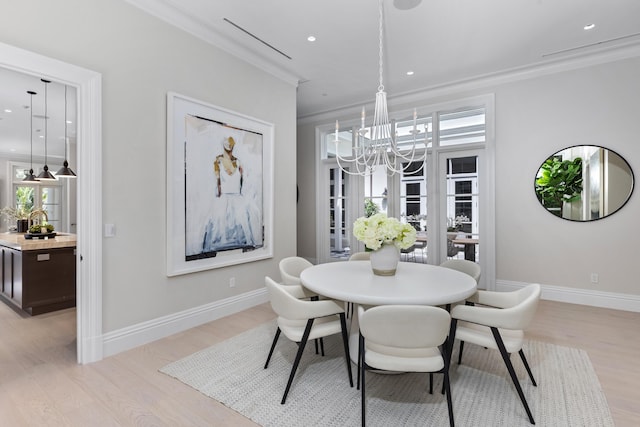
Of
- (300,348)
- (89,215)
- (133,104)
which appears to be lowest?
(300,348)

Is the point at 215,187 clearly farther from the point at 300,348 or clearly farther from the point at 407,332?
the point at 407,332

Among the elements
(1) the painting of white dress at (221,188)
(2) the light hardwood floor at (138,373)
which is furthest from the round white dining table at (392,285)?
(1) the painting of white dress at (221,188)

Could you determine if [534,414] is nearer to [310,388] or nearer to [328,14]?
[310,388]

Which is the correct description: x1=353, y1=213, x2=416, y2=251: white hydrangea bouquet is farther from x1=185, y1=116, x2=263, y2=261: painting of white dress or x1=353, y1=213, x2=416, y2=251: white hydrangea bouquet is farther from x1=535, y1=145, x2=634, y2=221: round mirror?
x1=535, y1=145, x2=634, y2=221: round mirror

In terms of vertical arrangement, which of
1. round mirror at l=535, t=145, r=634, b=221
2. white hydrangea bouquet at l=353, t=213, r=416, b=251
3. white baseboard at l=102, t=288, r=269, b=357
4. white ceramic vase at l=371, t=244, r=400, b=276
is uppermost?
round mirror at l=535, t=145, r=634, b=221

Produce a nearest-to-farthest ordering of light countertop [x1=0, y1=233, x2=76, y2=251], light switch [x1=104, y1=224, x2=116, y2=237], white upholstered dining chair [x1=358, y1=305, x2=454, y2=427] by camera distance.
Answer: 1. white upholstered dining chair [x1=358, y1=305, x2=454, y2=427]
2. light switch [x1=104, y1=224, x2=116, y2=237]
3. light countertop [x1=0, y1=233, x2=76, y2=251]

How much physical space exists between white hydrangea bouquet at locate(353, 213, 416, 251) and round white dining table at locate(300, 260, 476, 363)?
0.86 feet

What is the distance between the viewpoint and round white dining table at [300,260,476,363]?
1877 mm

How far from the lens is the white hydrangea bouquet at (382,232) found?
2342 millimetres

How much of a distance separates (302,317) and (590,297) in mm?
3926

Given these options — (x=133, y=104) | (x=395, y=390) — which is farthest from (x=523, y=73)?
(x=133, y=104)

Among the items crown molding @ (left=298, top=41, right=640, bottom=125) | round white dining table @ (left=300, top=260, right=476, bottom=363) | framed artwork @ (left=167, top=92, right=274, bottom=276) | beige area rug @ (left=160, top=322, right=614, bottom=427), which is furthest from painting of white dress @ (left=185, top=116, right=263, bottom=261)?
crown molding @ (left=298, top=41, right=640, bottom=125)

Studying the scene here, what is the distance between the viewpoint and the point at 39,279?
3596mm

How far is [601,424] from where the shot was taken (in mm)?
1771
